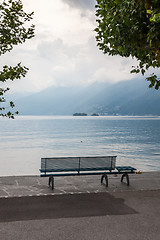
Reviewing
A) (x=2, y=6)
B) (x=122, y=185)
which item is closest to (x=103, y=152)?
(x=122, y=185)

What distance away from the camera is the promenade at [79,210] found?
5.77 meters

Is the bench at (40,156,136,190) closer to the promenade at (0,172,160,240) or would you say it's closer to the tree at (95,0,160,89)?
the promenade at (0,172,160,240)

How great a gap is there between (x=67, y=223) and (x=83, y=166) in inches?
149

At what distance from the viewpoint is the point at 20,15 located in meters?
8.83

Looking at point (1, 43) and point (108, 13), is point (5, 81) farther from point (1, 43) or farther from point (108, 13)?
point (108, 13)

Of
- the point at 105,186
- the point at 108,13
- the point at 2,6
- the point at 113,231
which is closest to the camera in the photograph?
the point at 113,231

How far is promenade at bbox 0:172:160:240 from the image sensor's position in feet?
18.9

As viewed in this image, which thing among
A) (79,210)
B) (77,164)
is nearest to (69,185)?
(77,164)

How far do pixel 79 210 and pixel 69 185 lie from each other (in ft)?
9.10

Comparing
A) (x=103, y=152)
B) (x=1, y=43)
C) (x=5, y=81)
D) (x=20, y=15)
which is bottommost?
(x=103, y=152)

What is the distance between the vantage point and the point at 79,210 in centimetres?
716

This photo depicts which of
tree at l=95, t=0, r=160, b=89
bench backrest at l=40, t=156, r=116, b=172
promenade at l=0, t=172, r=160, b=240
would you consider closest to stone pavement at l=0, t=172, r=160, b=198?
promenade at l=0, t=172, r=160, b=240

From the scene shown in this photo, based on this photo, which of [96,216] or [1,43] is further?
[1,43]

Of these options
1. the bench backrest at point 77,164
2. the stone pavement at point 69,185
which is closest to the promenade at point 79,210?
the stone pavement at point 69,185
